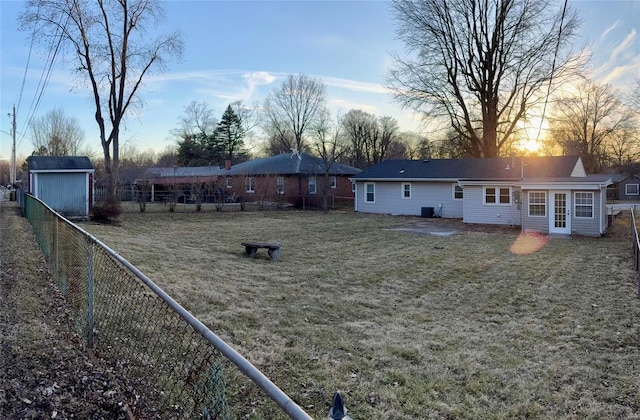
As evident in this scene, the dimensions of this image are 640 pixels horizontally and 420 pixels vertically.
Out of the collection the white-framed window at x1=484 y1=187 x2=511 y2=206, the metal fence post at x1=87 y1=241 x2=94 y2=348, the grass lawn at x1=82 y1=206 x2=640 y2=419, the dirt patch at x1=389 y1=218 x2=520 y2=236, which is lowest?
the grass lawn at x1=82 y1=206 x2=640 y2=419

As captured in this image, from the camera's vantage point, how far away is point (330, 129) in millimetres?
50250

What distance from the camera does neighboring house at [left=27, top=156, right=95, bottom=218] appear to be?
20.6 m

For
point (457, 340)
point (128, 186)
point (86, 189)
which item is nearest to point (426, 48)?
point (86, 189)

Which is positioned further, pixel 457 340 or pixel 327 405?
pixel 457 340

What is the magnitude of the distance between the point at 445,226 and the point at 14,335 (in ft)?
62.6

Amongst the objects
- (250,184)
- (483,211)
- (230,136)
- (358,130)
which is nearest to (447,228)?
(483,211)

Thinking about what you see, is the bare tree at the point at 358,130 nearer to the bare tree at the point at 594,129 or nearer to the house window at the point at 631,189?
the bare tree at the point at 594,129

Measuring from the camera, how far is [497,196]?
21.8 meters

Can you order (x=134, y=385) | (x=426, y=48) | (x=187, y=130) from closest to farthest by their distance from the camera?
(x=134, y=385) → (x=426, y=48) → (x=187, y=130)

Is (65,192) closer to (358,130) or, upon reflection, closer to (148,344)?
(148,344)

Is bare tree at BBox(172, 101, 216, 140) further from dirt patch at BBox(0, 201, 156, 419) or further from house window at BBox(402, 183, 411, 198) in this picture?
dirt patch at BBox(0, 201, 156, 419)

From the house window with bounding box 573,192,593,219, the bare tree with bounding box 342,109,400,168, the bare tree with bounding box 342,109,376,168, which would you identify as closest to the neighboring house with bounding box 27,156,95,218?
the house window with bounding box 573,192,593,219

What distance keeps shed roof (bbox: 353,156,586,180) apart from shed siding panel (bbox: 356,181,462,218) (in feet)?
1.89

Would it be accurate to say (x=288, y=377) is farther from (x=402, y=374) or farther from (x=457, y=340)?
(x=457, y=340)
